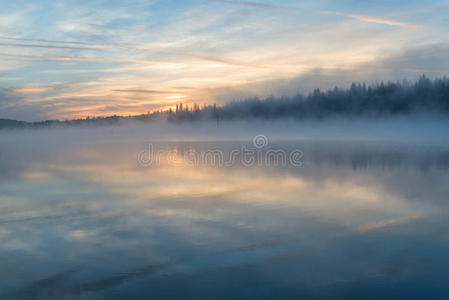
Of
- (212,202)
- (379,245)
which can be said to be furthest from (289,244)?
(212,202)

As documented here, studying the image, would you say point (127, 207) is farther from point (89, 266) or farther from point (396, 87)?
point (396, 87)

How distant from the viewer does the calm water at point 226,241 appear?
7.61 meters

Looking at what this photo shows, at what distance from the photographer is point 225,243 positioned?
10.2 metres

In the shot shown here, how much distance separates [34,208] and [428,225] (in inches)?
546

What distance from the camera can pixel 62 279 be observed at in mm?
7977

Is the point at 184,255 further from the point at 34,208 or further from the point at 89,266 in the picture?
the point at 34,208

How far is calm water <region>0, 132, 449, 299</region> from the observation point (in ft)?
25.0

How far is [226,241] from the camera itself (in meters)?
10.3

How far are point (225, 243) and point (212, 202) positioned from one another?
5.49m

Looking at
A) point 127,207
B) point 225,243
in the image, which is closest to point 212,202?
point 127,207

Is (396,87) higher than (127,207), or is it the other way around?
(396,87)

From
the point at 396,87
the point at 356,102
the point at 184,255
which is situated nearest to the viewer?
the point at 184,255

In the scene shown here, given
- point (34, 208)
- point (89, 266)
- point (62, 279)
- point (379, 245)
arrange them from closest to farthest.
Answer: point (62, 279) → point (89, 266) → point (379, 245) → point (34, 208)

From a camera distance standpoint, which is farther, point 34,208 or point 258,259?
point 34,208
